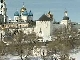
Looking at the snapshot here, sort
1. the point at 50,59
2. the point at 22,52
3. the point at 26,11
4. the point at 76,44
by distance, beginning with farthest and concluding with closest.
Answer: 1. the point at 26,11
2. the point at 76,44
3. the point at 22,52
4. the point at 50,59

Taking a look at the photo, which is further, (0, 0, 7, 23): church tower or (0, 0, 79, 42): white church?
(0, 0, 7, 23): church tower

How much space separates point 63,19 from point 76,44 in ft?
66.8

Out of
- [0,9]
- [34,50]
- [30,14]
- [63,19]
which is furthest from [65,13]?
[34,50]

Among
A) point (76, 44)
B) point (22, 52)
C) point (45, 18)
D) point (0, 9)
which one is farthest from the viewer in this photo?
point (0, 9)

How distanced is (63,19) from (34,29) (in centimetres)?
1003

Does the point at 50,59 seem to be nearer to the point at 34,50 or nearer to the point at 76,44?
the point at 34,50

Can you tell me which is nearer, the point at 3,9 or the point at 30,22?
the point at 3,9

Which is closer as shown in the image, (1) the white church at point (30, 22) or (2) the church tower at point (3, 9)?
(1) the white church at point (30, 22)

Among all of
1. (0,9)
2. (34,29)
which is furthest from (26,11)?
(34,29)

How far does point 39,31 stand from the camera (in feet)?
140

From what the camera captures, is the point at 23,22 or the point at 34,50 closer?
the point at 34,50

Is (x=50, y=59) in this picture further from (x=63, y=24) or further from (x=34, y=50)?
(x=63, y=24)

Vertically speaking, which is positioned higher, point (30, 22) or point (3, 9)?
point (3, 9)

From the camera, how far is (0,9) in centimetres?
5141
